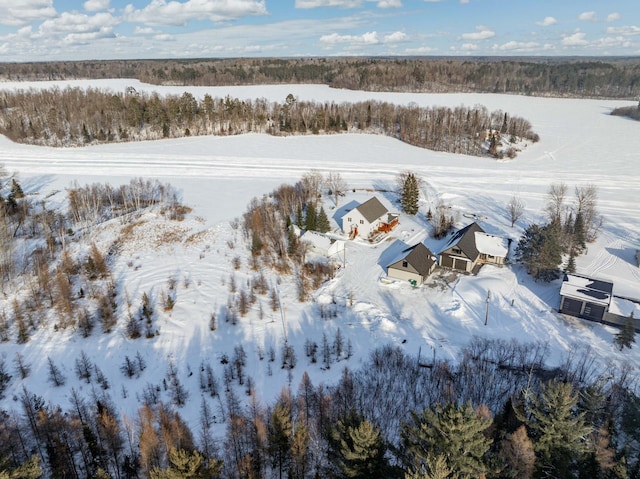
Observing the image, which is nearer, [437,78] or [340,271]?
[340,271]

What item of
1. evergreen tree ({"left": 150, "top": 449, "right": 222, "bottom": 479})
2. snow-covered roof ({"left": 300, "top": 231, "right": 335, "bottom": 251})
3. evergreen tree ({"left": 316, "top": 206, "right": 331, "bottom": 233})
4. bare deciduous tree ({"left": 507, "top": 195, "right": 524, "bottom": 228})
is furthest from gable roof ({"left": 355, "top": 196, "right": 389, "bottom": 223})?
evergreen tree ({"left": 150, "top": 449, "right": 222, "bottom": 479})

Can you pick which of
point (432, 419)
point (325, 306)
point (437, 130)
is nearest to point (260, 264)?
point (325, 306)

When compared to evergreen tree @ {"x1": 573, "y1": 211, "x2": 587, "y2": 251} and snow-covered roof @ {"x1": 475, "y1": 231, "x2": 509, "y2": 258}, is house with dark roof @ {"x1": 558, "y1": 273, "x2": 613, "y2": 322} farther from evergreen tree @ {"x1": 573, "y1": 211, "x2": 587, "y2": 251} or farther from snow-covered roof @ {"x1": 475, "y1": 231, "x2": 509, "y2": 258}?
evergreen tree @ {"x1": 573, "y1": 211, "x2": 587, "y2": 251}

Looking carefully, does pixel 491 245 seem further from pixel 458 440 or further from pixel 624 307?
pixel 458 440

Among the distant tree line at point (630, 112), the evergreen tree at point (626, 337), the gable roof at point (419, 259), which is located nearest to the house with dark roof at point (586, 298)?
the evergreen tree at point (626, 337)

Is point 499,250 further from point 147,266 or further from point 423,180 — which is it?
point 147,266

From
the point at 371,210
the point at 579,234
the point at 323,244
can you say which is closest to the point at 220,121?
the point at 371,210

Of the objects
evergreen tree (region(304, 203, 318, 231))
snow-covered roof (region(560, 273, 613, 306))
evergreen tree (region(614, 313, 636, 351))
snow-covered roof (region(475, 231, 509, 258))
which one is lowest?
evergreen tree (region(614, 313, 636, 351))
